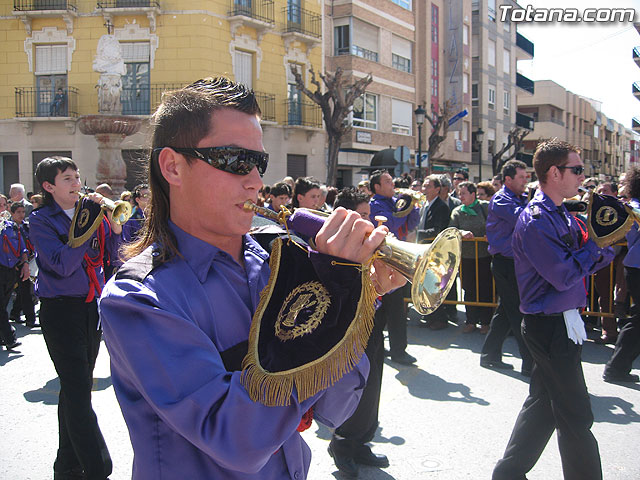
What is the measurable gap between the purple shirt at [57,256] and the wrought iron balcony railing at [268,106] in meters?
18.8

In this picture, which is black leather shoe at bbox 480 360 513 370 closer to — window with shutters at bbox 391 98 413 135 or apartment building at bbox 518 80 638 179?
window with shutters at bbox 391 98 413 135

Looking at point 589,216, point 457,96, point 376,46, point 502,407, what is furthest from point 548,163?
point 457,96

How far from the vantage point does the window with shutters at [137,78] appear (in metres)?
21.0

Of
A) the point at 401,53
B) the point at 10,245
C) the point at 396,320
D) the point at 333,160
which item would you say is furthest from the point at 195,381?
the point at 401,53

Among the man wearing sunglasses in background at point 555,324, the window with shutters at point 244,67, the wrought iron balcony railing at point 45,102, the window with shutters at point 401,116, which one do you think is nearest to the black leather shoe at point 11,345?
the man wearing sunglasses in background at point 555,324

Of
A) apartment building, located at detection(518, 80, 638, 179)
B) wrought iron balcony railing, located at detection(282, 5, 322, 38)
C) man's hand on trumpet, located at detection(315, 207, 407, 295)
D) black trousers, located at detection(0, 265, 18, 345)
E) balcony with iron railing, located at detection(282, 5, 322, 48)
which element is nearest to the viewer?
man's hand on trumpet, located at detection(315, 207, 407, 295)

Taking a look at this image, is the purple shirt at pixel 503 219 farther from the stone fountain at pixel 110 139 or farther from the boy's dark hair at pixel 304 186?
the stone fountain at pixel 110 139

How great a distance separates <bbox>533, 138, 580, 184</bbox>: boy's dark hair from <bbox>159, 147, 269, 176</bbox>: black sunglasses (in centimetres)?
273

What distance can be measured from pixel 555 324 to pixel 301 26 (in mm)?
23320

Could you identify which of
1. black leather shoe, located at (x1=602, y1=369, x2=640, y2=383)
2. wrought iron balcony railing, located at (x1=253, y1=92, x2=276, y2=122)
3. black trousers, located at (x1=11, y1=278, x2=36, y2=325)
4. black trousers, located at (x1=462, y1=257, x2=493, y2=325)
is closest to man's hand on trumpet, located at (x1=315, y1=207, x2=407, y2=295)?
black leather shoe, located at (x1=602, y1=369, x2=640, y2=383)

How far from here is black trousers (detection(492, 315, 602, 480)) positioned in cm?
291

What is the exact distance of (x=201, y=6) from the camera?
20.7m

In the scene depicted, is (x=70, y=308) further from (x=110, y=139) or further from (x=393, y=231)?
(x=110, y=139)

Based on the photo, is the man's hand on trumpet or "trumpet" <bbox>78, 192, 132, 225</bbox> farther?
"trumpet" <bbox>78, 192, 132, 225</bbox>
